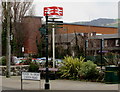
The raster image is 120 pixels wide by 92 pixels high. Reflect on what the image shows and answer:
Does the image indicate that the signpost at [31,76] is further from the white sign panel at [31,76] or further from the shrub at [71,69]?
the shrub at [71,69]

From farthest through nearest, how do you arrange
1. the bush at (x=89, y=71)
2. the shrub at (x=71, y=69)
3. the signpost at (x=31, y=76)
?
1. the shrub at (x=71, y=69)
2. the bush at (x=89, y=71)
3. the signpost at (x=31, y=76)

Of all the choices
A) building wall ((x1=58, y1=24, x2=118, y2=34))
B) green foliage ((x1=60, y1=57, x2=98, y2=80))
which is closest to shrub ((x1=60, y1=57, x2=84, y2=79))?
green foliage ((x1=60, y1=57, x2=98, y2=80))

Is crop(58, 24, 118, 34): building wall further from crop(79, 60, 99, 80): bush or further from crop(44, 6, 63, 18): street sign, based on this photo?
crop(79, 60, 99, 80): bush

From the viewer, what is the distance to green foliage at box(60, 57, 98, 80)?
61.6 feet

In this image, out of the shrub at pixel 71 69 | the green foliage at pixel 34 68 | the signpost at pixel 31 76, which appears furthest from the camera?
the green foliage at pixel 34 68

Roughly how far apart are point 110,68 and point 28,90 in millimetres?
5622

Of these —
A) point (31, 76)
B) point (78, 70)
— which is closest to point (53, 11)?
point (78, 70)

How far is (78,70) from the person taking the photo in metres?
19.8

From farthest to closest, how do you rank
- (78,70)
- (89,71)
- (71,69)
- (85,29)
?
(85,29)
(71,69)
(78,70)
(89,71)

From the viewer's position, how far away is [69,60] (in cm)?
2044

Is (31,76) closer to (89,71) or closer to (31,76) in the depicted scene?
(31,76)

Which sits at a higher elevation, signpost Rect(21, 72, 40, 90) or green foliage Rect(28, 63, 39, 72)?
signpost Rect(21, 72, 40, 90)

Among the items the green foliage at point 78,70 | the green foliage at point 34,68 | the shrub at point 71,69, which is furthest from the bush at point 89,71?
the green foliage at point 34,68

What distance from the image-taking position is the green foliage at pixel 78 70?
18.8 metres
